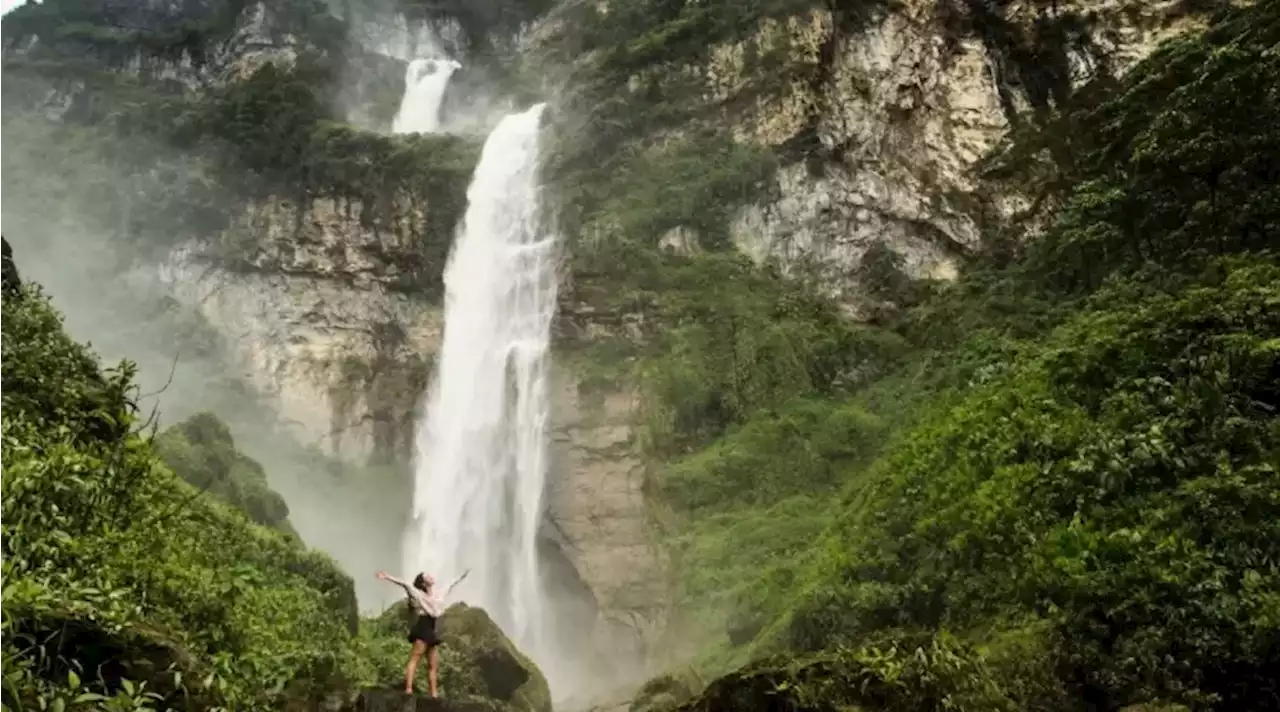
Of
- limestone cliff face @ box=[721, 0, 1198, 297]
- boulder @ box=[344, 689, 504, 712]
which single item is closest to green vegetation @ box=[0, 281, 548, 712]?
boulder @ box=[344, 689, 504, 712]

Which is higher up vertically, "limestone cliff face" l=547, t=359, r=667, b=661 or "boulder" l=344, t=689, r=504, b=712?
"limestone cliff face" l=547, t=359, r=667, b=661

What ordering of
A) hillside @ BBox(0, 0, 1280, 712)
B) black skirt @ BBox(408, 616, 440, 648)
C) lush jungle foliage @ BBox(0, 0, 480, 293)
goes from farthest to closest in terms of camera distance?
lush jungle foliage @ BBox(0, 0, 480, 293)
black skirt @ BBox(408, 616, 440, 648)
hillside @ BBox(0, 0, 1280, 712)

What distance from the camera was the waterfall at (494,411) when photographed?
20.8 meters

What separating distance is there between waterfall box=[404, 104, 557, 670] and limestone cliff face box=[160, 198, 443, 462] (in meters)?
1.71

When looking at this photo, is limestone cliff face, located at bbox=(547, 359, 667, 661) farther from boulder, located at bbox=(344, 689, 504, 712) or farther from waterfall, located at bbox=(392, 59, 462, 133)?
waterfall, located at bbox=(392, 59, 462, 133)

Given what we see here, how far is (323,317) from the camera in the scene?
28078mm

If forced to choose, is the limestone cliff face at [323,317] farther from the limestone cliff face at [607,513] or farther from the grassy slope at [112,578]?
the grassy slope at [112,578]

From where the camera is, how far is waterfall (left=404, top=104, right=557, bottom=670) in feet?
68.4

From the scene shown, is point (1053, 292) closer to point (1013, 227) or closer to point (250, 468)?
point (1013, 227)

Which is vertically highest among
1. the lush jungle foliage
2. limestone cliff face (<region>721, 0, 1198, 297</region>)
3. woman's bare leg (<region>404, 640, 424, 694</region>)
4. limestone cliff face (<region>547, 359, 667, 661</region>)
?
the lush jungle foliage

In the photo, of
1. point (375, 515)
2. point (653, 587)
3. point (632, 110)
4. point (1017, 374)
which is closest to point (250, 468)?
point (375, 515)

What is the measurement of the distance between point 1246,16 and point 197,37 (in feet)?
116

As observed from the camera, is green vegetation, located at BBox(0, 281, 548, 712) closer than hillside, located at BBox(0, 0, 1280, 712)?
Yes

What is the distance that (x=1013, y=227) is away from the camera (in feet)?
61.5
